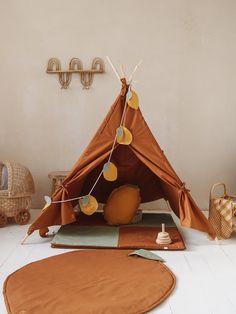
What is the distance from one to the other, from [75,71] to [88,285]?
2.46m

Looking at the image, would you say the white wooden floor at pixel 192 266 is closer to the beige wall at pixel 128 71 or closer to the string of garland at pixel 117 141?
the string of garland at pixel 117 141

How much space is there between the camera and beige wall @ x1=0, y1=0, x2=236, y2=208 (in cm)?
398

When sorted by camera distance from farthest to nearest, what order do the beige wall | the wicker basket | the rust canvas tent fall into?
the beige wall < the wicker basket < the rust canvas tent

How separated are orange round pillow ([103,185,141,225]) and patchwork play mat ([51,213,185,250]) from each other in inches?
2.6

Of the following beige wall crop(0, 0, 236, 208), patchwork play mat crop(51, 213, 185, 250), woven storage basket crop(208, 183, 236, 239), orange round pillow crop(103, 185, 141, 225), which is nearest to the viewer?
patchwork play mat crop(51, 213, 185, 250)

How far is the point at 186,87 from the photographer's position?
403 cm

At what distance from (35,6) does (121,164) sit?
189cm

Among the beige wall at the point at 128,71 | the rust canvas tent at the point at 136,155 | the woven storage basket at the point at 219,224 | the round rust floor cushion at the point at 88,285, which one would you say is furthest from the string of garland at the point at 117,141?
the beige wall at the point at 128,71

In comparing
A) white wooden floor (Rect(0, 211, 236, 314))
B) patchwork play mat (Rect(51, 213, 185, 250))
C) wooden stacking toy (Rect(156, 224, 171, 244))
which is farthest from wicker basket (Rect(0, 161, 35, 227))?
wooden stacking toy (Rect(156, 224, 171, 244))

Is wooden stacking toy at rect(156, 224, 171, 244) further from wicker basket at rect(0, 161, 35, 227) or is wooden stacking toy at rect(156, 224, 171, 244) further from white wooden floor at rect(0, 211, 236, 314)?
wicker basket at rect(0, 161, 35, 227)

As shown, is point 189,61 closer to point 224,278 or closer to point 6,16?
point 6,16

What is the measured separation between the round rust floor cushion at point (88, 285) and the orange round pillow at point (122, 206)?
65 cm

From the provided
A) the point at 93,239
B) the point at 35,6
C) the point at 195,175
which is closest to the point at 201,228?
the point at 93,239

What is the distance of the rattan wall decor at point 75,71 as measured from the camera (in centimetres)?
401
